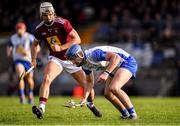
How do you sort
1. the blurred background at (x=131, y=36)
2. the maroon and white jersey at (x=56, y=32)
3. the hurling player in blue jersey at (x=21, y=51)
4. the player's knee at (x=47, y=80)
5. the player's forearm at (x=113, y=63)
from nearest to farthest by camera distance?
the player's forearm at (x=113, y=63) < the player's knee at (x=47, y=80) < the maroon and white jersey at (x=56, y=32) < the hurling player in blue jersey at (x=21, y=51) < the blurred background at (x=131, y=36)

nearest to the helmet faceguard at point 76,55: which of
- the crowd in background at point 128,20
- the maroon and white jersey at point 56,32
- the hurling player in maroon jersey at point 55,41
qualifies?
the hurling player in maroon jersey at point 55,41

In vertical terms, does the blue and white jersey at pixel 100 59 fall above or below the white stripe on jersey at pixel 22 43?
above

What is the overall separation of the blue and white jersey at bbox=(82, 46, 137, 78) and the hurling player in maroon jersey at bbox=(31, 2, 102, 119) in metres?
0.99

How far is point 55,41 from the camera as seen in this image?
1528cm

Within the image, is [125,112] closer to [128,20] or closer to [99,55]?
[99,55]

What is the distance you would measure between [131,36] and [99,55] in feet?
54.0

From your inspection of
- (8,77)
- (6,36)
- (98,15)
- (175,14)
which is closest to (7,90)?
(8,77)

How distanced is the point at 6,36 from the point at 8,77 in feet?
9.60

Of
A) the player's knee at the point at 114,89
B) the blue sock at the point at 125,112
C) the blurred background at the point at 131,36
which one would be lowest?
the blurred background at the point at 131,36

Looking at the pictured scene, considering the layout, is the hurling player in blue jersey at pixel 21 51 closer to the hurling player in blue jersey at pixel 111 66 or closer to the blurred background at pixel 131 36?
the blurred background at pixel 131 36

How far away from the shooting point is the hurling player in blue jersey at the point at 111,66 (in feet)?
43.7

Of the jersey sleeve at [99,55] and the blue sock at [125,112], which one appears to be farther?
the blue sock at [125,112]

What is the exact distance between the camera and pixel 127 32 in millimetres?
29953

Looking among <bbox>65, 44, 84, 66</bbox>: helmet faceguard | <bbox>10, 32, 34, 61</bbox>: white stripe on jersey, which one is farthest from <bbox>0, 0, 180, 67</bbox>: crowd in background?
<bbox>65, 44, 84, 66</bbox>: helmet faceguard
